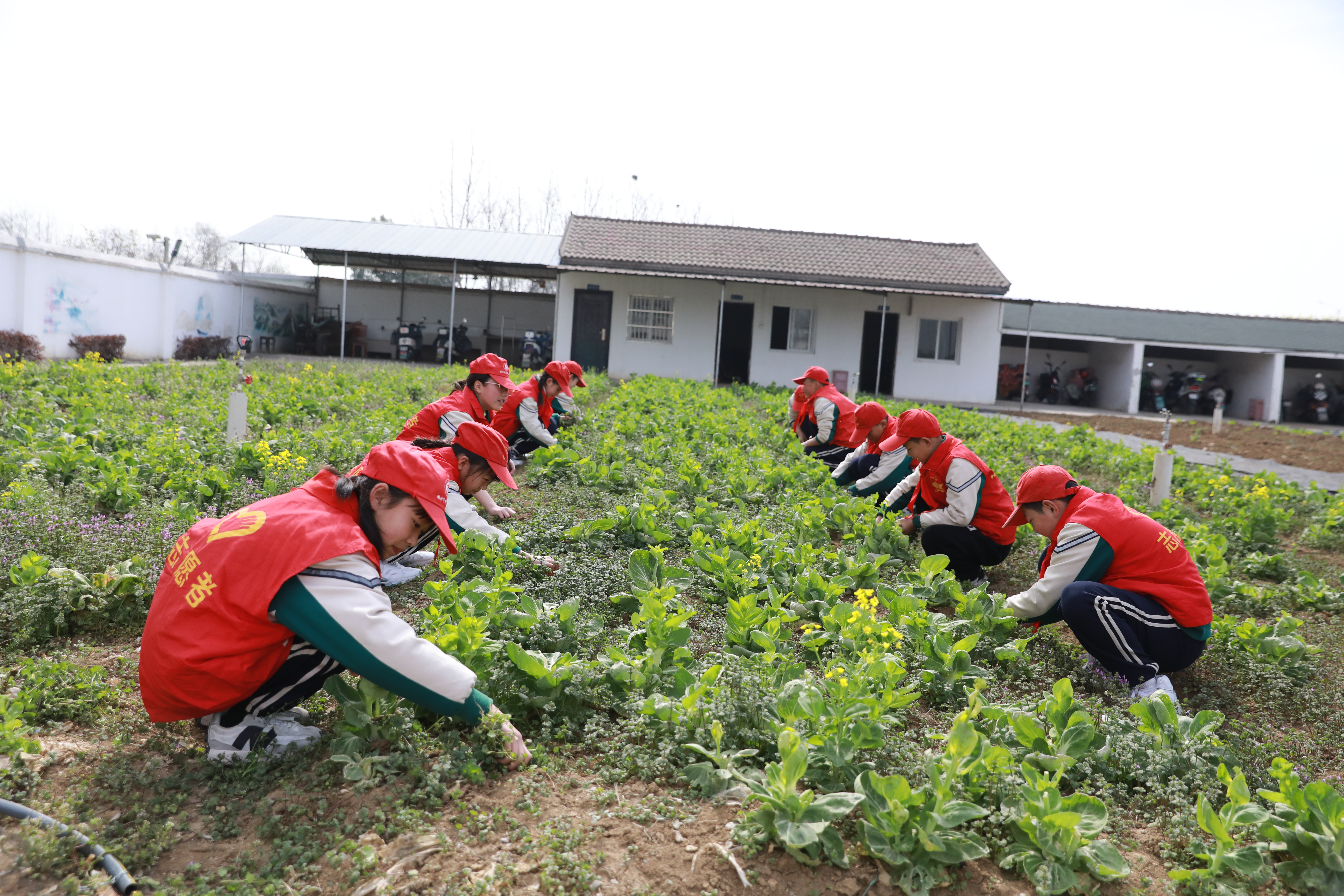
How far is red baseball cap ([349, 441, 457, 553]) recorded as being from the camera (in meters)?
2.47

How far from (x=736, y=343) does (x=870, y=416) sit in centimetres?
1541

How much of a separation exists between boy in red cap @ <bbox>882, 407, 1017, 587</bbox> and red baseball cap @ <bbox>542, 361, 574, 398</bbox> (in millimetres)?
4330

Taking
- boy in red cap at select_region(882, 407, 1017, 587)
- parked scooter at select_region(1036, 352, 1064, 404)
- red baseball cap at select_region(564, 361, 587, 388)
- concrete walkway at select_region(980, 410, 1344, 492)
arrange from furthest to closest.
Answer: parked scooter at select_region(1036, 352, 1064, 404)
concrete walkway at select_region(980, 410, 1344, 492)
red baseball cap at select_region(564, 361, 587, 388)
boy in red cap at select_region(882, 407, 1017, 587)

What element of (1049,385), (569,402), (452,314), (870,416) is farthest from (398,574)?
(1049,385)

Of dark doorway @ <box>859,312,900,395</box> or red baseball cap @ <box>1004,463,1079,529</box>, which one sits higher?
dark doorway @ <box>859,312,900,395</box>

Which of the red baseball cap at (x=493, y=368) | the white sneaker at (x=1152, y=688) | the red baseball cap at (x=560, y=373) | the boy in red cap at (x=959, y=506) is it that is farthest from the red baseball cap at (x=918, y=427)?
the red baseball cap at (x=560, y=373)

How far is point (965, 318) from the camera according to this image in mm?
20797

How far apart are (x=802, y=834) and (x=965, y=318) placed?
2031 cm

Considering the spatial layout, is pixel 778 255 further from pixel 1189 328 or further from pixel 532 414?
pixel 532 414

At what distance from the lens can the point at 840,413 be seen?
8.93 metres

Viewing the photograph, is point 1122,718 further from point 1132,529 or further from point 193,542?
point 193,542

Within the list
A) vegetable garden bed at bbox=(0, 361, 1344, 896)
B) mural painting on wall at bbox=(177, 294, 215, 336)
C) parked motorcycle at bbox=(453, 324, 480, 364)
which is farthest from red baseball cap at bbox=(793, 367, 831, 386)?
mural painting on wall at bbox=(177, 294, 215, 336)

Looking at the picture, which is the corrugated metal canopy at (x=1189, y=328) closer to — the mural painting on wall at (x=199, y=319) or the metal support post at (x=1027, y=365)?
the metal support post at (x=1027, y=365)

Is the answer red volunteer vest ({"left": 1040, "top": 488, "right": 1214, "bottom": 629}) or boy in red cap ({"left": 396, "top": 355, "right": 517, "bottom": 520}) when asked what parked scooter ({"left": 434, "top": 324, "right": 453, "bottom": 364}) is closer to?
boy in red cap ({"left": 396, "top": 355, "right": 517, "bottom": 520})
